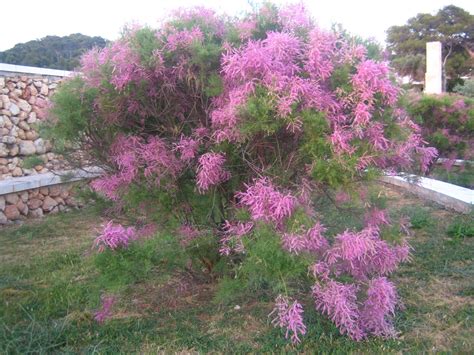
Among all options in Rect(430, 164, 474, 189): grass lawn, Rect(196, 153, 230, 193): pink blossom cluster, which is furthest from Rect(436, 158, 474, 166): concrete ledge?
Rect(196, 153, 230, 193): pink blossom cluster

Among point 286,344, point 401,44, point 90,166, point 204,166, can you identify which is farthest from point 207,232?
point 401,44

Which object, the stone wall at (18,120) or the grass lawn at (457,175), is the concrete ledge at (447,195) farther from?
the stone wall at (18,120)

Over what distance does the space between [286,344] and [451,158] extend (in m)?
7.55

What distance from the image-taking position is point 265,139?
3.26 metres

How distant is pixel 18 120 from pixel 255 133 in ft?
21.5

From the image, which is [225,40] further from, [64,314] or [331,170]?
[64,314]

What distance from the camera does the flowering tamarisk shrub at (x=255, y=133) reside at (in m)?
2.90

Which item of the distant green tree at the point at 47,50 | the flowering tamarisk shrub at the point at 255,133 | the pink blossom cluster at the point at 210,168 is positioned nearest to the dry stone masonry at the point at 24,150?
the flowering tamarisk shrub at the point at 255,133

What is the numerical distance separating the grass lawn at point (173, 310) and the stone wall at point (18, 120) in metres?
3.54

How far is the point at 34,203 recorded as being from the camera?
8.03 metres

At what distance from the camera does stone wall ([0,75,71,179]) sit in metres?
8.40

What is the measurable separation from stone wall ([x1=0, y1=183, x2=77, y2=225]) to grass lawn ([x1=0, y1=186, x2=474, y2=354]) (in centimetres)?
231

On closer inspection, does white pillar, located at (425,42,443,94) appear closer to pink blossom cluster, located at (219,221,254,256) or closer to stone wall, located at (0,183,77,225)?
stone wall, located at (0,183,77,225)

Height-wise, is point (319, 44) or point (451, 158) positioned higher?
point (319, 44)
